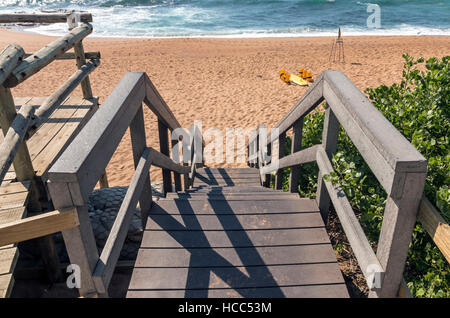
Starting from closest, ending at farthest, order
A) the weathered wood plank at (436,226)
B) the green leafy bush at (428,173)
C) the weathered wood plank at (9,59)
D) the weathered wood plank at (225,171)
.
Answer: the weathered wood plank at (436,226)
the green leafy bush at (428,173)
the weathered wood plank at (9,59)
the weathered wood plank at (225,171)

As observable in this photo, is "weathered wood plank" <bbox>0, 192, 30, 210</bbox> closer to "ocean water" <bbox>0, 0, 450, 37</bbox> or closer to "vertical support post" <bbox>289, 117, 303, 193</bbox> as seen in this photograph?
"vertical support post" <bbox>289, 117, 303, 193</bbox>

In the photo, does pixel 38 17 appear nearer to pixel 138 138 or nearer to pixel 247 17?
pixel 138 138

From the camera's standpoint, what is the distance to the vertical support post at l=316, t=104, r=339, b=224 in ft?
7.66

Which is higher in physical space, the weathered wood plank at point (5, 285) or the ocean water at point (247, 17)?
the weathered wood plank at point (5, 285)

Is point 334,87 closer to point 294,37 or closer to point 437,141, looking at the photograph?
point 437,141

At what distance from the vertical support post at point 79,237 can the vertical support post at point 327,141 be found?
5.29 feet

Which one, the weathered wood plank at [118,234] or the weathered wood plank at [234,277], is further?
the weathered wood plank at [234,277]

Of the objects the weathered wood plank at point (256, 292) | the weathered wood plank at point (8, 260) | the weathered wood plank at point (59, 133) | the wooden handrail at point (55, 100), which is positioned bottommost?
the weathered wood plank at point (8, 260)

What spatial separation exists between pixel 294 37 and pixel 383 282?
20863 mm

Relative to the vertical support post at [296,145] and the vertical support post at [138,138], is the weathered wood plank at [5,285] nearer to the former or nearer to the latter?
the vertical support post at [138,138]

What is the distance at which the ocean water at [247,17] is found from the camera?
23094 mm

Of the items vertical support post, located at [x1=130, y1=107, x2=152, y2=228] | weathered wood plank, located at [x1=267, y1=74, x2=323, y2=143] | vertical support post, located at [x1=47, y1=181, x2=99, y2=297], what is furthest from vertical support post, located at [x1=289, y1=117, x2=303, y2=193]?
vertical support post, located at [x1=47, y1=181, x2=99, y2=297]

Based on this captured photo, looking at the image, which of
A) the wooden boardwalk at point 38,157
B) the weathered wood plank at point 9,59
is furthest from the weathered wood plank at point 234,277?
the weathered wood plank at point 9,59

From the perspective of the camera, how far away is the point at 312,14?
27.9 m
